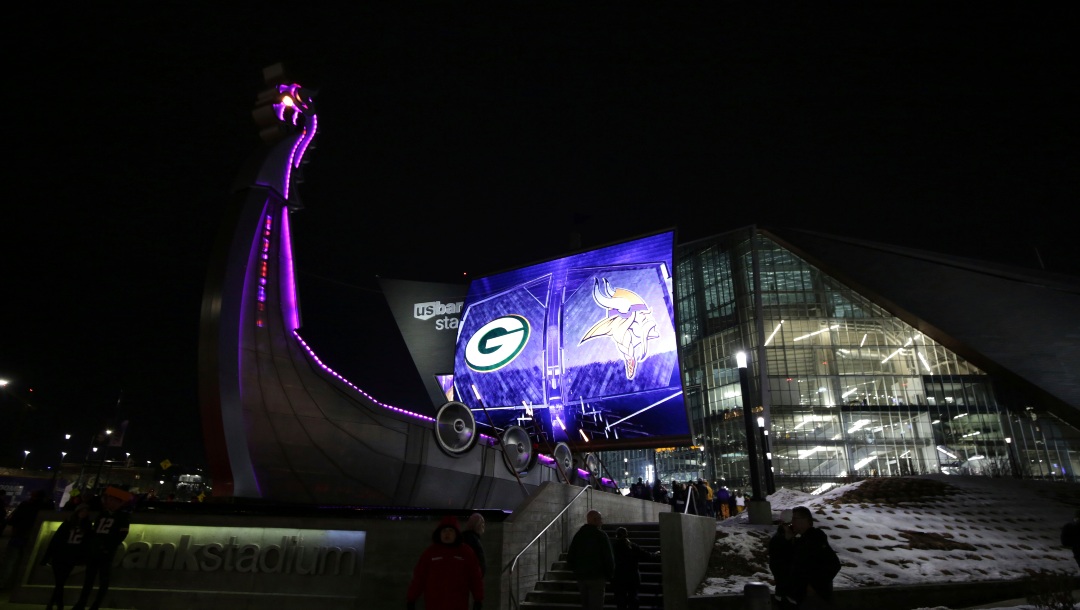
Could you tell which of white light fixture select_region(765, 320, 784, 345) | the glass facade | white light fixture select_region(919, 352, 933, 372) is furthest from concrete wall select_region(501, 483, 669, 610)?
white light fixture select_region(919, 352, 933, 372)

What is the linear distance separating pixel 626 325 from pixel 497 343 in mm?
7666

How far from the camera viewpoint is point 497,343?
30672 millimetres

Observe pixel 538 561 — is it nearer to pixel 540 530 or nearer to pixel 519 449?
pixel 540 530

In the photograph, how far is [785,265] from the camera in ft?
155

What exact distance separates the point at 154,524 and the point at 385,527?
381 centimetres

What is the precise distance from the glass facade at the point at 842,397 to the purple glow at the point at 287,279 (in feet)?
110

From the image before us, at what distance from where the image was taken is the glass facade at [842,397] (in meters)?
40.7

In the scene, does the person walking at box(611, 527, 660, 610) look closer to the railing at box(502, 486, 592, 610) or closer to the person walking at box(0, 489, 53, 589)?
the railing at box(502, 486, 592, 610)

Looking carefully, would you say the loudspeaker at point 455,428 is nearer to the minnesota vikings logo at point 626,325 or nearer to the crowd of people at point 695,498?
the crowd of people at point 695,498

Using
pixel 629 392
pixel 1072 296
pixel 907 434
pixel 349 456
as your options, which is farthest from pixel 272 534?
pixel 1072 296

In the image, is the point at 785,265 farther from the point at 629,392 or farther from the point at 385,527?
the point at 385,527

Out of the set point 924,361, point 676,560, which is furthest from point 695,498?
point 924,361

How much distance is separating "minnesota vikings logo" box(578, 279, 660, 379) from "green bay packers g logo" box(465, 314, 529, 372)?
151 inches

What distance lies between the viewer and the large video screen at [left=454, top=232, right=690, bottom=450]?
2583 centimetres
